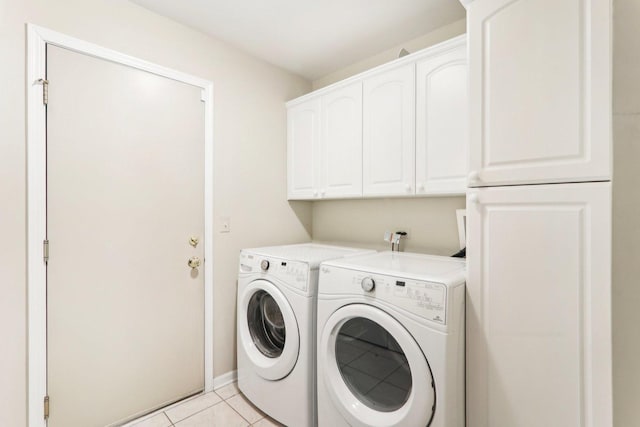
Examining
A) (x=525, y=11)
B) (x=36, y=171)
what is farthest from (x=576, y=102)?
(x=36, y=171)

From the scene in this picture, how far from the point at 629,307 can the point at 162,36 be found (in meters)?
2.70

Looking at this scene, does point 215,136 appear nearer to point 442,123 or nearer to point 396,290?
point 442,123

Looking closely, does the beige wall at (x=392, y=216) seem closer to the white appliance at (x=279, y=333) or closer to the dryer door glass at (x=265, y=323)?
the white appliance at (x=279, y=333)

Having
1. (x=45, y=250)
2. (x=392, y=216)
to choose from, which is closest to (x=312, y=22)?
(x=392, y=216)

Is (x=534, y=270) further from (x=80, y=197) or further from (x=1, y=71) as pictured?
(x=1, y=71)

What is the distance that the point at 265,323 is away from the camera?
2.05 m

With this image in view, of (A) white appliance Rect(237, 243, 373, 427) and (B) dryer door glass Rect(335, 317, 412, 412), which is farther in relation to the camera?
(A) white appliance Rect(237, 243, 373, 427)

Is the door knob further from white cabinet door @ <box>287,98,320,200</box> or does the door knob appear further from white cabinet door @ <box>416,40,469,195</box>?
white cabinet door @ <box>416,40,469,195</box>

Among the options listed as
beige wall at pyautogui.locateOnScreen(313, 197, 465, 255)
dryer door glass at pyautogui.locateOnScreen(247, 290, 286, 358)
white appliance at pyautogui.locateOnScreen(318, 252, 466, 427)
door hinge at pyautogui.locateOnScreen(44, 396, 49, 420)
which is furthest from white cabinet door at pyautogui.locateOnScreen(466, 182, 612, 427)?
door hinge at pyautogui.locateOnScreen(44, 396, 49, 420)

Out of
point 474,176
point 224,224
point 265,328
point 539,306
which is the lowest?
point 265,328

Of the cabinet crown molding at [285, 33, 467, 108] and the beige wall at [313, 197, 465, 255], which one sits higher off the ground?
the cabinet crown molding at [285, 33, 467, 108]

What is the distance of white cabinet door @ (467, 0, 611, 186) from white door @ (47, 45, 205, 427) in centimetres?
170

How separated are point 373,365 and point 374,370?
0.02 metres

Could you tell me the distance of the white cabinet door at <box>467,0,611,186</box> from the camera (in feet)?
3.27
